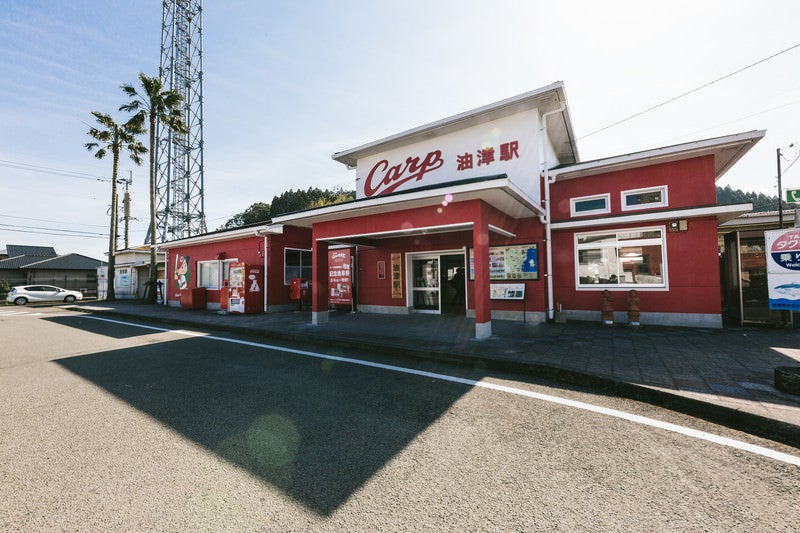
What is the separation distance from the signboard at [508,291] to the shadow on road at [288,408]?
18.6 ft

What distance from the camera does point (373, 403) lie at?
12.4 feet

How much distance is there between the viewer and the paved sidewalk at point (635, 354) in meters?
3.38

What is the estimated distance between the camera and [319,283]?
31.9 ft

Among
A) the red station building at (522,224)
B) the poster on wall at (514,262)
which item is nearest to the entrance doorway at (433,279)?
the red station building at (522,224)

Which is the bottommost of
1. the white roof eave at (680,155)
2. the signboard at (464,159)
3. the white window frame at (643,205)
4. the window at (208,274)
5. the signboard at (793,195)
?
the window at (208,274)

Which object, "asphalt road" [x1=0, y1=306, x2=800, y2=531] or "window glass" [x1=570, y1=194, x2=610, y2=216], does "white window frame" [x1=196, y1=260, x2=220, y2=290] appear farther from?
"window glass" [x1=570, y1=194, x2=610, y2=216]

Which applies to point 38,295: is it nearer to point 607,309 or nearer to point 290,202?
point 290,202

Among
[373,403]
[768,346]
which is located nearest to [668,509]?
[373,403]

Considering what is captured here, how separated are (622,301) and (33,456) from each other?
10.7m

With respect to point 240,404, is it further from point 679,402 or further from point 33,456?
point 679,402

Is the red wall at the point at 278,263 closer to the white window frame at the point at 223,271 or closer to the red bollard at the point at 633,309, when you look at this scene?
the white window frame at the point at 223,271

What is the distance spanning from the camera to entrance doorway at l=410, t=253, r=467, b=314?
11.2 metres

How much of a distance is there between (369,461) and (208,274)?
16.2 metres

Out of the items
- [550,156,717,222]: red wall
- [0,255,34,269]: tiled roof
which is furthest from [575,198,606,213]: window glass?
[0,255,34,269]: tiled roof
